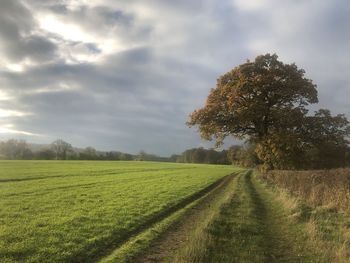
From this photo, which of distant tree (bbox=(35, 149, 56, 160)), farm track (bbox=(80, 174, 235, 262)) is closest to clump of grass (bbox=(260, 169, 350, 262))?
farm track (bbox=(80, 174, 235, 262))

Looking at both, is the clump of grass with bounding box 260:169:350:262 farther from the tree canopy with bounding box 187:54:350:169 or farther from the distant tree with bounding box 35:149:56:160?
the distant tree with bounding box 35:149:56:160

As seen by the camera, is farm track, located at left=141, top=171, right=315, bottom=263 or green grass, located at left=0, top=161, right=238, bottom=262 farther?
green grass, located at left=0, top=161, right=238, bottom=262

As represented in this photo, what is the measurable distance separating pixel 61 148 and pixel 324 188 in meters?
139

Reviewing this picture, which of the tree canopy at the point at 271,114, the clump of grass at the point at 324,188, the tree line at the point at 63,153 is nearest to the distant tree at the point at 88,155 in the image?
the tree line at the point at 63,153

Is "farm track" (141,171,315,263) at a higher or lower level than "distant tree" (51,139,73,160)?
lower

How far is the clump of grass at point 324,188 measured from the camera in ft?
55.1

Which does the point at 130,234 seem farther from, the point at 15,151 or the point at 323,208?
the point at 15,151

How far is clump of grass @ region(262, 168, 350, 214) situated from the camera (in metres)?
16.8

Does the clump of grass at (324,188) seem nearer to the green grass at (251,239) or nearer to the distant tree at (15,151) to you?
the green grass at (251,239)

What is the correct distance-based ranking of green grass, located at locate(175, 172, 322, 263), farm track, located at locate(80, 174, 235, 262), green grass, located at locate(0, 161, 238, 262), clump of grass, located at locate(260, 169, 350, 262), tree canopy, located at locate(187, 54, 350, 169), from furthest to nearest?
tree canopy, located at locate(187, 54, 350, 169) → clump of grass, located at locate(260, 169, 350, 262) → green grass, located at locate(0, 161, 238, 262) → farm track, located at locate(80, 174, 235, 262) → green grass, located at locate(175, 172, 322, 263)

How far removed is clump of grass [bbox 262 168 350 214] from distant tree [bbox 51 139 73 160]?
126 m

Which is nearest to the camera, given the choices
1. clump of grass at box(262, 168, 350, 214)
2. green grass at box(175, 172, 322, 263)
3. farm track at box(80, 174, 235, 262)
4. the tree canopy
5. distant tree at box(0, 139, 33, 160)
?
green grass at box(175, 172, 322, 263)

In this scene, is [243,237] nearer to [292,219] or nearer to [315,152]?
[292,219]

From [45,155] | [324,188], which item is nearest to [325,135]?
[324,188]
